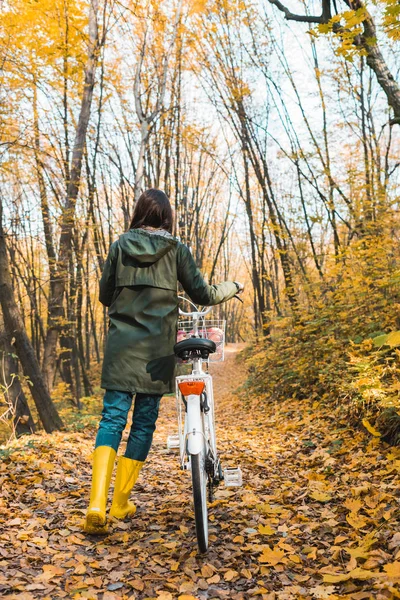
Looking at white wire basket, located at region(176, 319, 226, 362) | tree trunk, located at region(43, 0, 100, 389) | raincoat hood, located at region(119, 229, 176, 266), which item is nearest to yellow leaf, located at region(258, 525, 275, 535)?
white wire basket, located at region(176, 319, 226, 362)

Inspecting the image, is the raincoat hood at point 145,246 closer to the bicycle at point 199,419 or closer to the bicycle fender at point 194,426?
the bicycle at point 199,419

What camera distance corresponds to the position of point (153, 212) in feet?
9.45

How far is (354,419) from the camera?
4344 mm

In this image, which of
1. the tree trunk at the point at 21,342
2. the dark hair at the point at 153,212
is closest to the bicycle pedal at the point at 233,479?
the dark hair at the point at 153,212

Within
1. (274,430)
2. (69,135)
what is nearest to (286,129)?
(69,135)

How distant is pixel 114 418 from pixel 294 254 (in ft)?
29.8

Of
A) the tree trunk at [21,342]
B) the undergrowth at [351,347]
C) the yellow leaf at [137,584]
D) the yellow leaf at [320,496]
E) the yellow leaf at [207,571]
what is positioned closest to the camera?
the yellow leaf at [137,584]

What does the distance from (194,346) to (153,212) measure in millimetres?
909

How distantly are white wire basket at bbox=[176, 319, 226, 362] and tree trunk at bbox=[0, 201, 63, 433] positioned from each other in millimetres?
3752

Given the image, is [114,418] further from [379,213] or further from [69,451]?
[379,213]

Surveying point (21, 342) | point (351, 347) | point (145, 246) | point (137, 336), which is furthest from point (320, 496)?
point (21, 342)

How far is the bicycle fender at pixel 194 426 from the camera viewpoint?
7.59 ft

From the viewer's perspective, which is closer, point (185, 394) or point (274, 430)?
point (185, 394)

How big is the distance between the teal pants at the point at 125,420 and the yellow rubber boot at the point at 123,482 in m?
0.04
